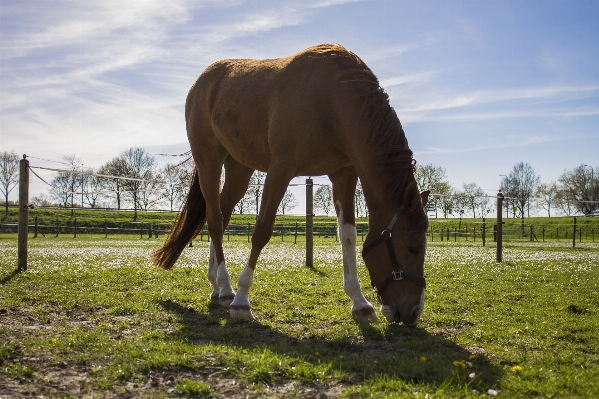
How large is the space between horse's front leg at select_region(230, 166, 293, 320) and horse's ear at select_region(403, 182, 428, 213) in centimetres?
137

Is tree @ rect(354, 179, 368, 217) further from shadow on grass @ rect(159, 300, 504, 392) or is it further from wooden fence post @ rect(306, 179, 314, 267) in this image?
shadow on grass @ rect(159, 300, 504, 392)

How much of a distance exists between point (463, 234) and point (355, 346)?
141 ft

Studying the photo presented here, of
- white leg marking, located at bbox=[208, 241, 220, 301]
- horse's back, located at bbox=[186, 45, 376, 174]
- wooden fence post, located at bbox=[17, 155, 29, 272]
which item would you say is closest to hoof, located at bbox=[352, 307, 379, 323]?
horse's back, located at bbox=[186, 45, 376, 174]

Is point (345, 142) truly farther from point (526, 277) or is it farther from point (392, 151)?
point (526, 277)

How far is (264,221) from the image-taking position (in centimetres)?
561

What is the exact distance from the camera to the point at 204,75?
762cm

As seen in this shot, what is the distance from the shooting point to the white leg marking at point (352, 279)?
219 inches

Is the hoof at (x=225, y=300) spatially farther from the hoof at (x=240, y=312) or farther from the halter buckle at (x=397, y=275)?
the halter buckle at (x=397, y=275)

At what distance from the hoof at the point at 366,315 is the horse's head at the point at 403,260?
1.81 feet

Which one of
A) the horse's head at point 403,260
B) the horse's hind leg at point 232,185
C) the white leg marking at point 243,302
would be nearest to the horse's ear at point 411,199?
the horse's head at point 403,260

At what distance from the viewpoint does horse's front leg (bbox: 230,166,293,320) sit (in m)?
5.46

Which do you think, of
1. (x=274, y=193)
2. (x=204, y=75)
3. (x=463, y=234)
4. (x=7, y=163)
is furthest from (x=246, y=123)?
(x=7, y=163)

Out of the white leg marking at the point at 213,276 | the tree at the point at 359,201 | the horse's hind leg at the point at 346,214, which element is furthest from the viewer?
the tree at the point at 359,201

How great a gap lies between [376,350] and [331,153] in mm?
2334
